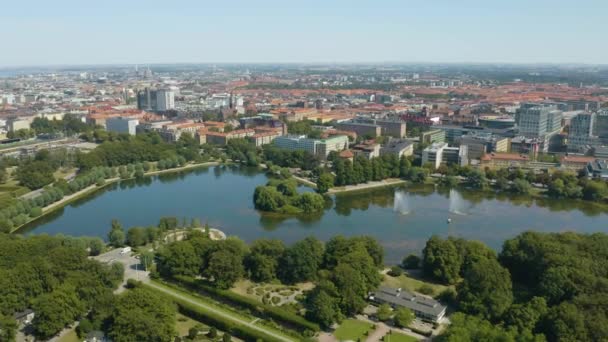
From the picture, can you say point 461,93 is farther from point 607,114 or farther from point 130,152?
point 130,152

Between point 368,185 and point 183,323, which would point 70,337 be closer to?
point 183,323

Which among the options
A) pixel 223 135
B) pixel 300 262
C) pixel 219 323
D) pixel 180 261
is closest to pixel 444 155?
pixel 223 135

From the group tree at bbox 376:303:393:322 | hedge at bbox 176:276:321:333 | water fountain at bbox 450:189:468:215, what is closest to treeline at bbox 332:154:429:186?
water fountain at bbox 450:189:468:215

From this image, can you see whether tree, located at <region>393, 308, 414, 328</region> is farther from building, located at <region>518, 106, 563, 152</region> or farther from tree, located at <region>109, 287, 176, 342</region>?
building, located at <region>518, 106, 563, 152</region>

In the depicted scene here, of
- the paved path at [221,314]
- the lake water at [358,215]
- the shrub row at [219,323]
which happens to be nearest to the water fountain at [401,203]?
the lake water at [358,215]

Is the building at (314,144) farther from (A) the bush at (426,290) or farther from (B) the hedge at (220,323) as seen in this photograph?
(B) the hedge at (220,323)

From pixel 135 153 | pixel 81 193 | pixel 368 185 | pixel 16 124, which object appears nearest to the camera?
pixel 81 193

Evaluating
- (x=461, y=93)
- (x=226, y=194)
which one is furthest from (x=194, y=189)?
(x=461, y=93)
